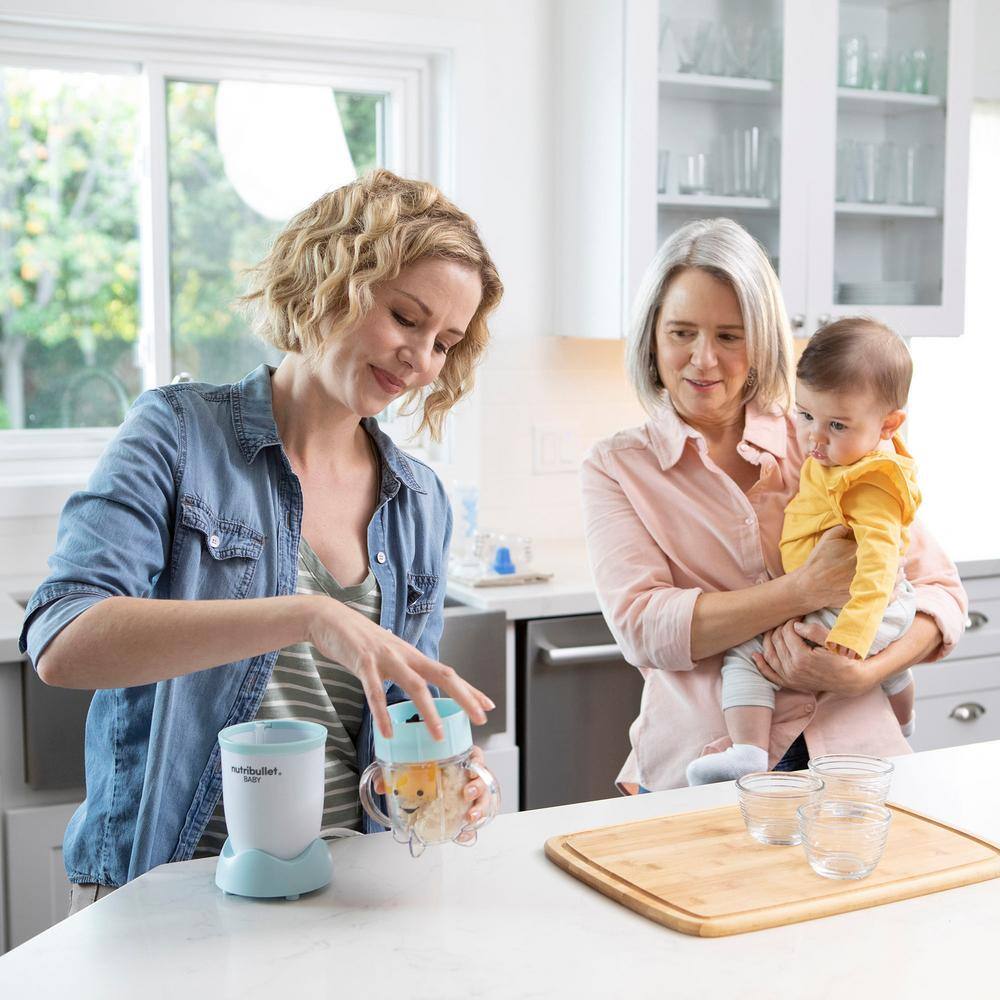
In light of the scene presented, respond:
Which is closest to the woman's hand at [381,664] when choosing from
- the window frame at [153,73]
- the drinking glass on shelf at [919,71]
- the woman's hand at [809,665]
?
the woman's hand at [809,665]

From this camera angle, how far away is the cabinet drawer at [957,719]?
10.4 feet

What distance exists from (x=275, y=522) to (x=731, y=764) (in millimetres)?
725

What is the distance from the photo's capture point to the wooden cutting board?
1215 millimetres

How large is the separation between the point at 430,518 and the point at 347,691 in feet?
0.94

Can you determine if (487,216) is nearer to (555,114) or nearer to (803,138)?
(555,114)

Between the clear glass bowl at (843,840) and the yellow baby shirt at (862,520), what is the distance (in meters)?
0.47

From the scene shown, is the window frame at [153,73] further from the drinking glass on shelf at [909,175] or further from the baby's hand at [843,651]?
the baby's hand at [843,651]

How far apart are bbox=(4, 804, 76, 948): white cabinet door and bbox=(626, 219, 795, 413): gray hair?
1366mm

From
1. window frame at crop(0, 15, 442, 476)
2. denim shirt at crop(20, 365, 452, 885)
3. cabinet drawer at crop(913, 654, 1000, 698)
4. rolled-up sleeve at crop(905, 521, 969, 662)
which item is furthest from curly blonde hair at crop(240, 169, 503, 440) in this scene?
cabinet drawer at crop(913, 654, 1000, 698)

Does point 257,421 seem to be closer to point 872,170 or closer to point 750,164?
point 750,164

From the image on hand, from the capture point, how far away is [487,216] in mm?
3297

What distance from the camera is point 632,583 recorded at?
1.89 meters

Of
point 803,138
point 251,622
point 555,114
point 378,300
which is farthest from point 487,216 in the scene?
point 251,622

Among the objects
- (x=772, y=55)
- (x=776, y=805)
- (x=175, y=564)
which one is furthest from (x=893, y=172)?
(x=175, y=564)
